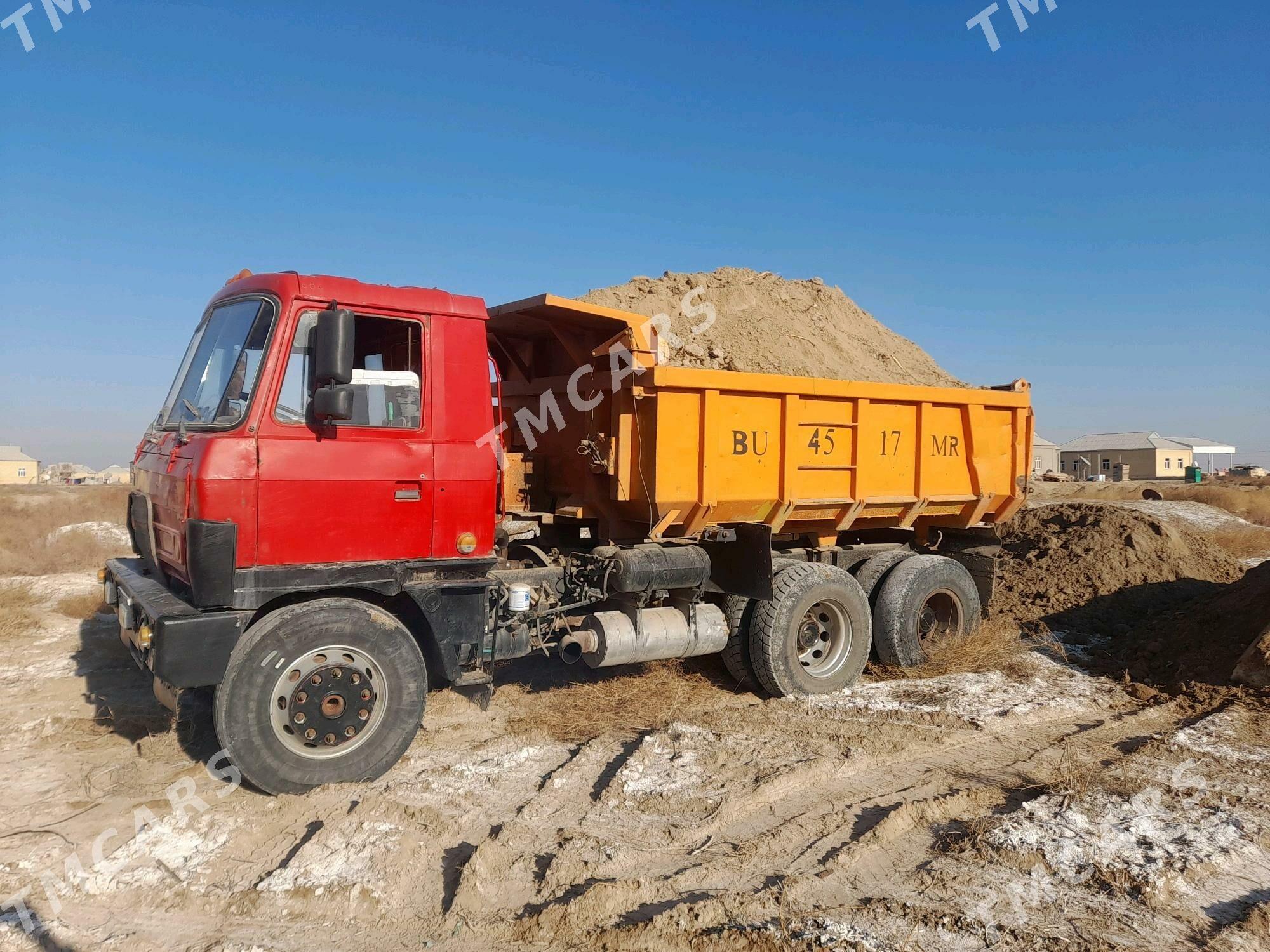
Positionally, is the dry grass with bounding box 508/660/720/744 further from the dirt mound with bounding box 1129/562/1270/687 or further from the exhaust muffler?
the dirt mound with bounding box 1129/562/1270/687

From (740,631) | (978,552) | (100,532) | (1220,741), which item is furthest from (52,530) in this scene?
(1220,741)

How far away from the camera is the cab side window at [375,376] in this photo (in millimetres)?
4836

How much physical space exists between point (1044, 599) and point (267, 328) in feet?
29.0

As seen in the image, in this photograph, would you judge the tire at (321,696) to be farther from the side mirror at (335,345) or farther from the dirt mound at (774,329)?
the dirt mound at (774,329)

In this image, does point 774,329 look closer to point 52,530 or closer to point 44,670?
point 44,670

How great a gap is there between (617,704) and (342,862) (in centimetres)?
286

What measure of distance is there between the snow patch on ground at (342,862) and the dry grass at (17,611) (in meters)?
6.35

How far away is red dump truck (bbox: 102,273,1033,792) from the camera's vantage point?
185 inches

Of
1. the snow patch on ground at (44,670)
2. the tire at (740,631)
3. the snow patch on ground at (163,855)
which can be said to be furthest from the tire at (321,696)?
the snow patch on ground at (44,670)

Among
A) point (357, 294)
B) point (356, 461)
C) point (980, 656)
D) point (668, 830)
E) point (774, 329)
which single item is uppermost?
point (774, 329)

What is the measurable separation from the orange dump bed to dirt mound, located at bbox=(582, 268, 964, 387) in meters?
1.78

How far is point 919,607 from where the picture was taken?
774 cm

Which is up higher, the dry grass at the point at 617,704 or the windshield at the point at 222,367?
the windshield at the point at 222,367

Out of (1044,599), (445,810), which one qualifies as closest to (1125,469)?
(1044,599)
